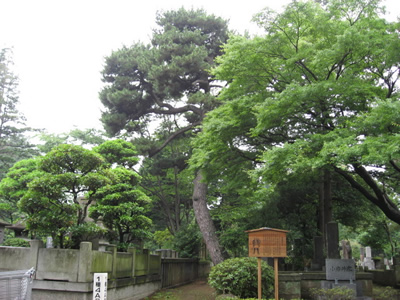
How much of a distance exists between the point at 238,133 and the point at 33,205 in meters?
7.39

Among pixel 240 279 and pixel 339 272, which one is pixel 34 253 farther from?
pixel 339 272

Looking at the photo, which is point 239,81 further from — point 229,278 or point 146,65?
point 146,65

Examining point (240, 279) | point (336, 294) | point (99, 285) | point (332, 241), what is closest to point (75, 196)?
point (99, 285)

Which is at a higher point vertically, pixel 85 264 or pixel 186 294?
pixel 85 264

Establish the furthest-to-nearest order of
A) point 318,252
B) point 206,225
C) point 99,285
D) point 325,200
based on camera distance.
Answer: point 206,225 < point 325,200 < point 318,252 < point 99,285

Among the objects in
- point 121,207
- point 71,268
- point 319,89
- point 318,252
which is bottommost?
point 71,268

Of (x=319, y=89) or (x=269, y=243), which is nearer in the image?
(x=269, y=243)

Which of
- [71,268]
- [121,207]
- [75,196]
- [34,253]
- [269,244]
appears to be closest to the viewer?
[269,244]

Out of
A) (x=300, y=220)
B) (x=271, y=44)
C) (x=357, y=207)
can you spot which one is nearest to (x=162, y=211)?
(x=300, y=220)

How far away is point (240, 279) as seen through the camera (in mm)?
9852

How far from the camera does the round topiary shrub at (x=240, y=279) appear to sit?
386 inches

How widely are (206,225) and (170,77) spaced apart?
25.8 ft

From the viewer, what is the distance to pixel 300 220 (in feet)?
58.8

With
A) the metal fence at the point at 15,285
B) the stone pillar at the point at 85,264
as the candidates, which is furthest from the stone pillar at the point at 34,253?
the metal fence at the point at 15,285
